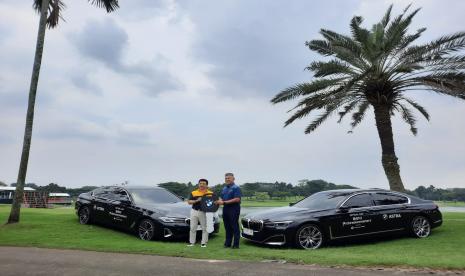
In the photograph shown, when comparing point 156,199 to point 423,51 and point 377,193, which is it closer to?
point 377,193

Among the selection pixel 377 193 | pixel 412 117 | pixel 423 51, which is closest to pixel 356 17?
pixel 423 51

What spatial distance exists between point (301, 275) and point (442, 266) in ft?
8.63

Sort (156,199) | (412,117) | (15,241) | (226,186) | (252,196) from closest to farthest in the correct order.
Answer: (226,186), (15,241), (156,199), (412,117), (252,196)

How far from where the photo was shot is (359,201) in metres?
11.5

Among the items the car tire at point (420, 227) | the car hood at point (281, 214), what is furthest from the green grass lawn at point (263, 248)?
the car hood at point (281, 214)

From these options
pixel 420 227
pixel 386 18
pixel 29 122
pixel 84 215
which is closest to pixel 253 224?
pixel 420 227

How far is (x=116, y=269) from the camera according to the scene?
738cm

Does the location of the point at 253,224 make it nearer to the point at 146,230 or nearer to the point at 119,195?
the point at 146,230

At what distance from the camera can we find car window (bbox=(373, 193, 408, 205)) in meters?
11.8

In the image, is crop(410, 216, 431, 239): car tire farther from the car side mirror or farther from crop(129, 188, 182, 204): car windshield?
the car side mirror

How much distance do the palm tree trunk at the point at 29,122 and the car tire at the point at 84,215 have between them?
2201mm

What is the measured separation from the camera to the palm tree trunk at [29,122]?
14.8 m

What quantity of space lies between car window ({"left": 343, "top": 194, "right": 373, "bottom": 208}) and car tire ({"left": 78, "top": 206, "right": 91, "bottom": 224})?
26.7 feet

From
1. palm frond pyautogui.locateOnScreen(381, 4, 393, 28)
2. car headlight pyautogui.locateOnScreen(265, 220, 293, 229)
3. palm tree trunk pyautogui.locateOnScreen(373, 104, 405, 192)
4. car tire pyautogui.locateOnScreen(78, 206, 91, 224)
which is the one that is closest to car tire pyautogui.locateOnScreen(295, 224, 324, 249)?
car headlight pyautogui.locateOnScreen(265, 220, 293, 229)
